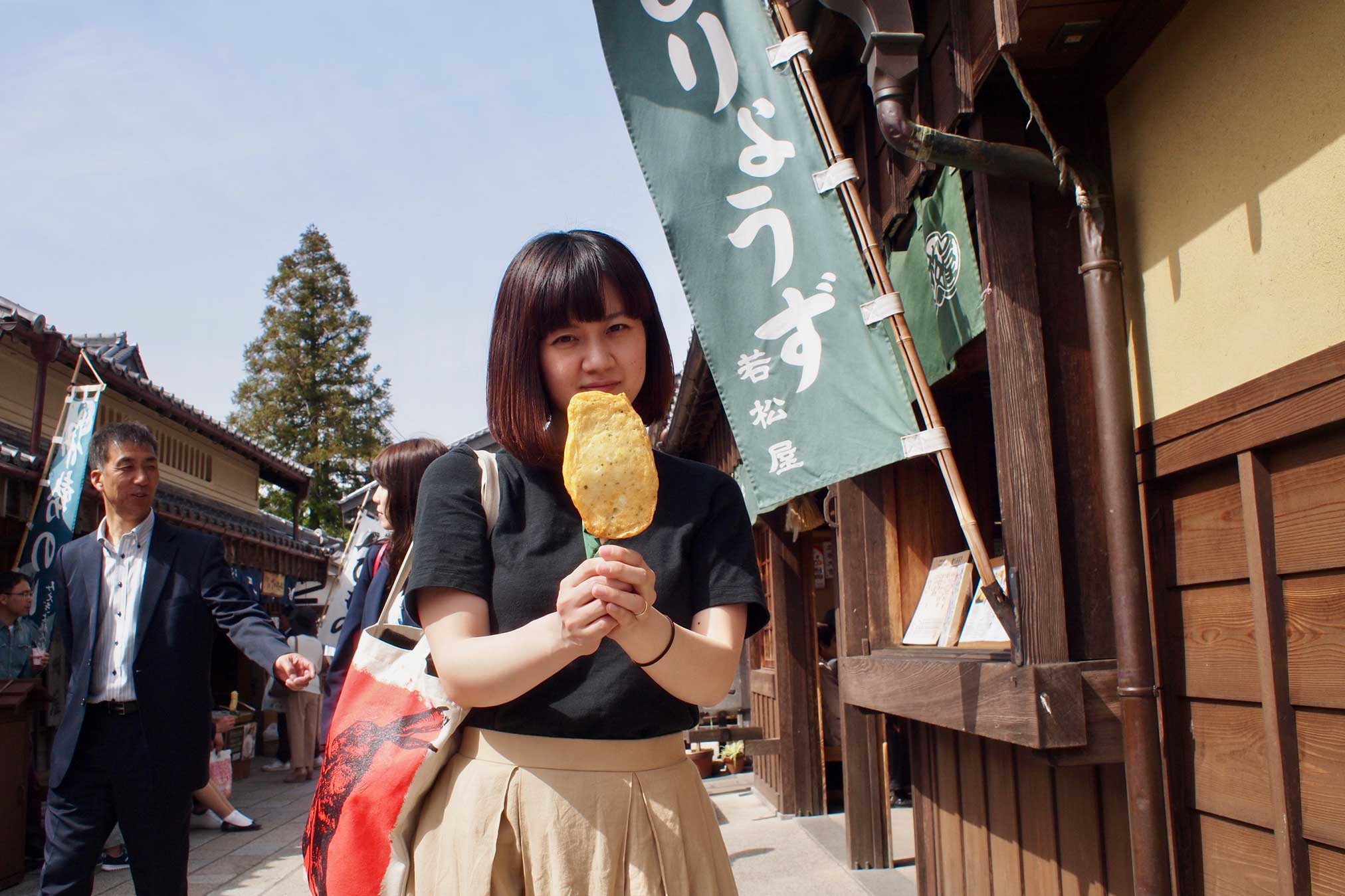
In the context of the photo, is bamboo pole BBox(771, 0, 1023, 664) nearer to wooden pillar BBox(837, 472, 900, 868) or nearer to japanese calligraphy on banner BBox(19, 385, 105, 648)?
wooden pillar BBox(837, 472, 900, 868)

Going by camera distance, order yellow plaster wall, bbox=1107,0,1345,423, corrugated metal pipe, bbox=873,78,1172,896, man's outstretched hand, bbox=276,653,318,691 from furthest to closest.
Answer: man's outstretched hand, bbox=276,653,318,691
corrugated metal pipe, bbox=873,78,1172,896
yellow plaster wall, bbox=1107,0,1345,423

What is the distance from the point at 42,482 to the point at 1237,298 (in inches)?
401

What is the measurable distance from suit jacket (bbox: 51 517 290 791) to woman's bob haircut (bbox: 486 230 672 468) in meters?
2.65

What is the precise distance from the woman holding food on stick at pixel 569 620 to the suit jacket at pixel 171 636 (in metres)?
2.63

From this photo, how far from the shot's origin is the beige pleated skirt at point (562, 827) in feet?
5.49

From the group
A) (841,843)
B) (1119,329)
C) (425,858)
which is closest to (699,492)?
(425,858)

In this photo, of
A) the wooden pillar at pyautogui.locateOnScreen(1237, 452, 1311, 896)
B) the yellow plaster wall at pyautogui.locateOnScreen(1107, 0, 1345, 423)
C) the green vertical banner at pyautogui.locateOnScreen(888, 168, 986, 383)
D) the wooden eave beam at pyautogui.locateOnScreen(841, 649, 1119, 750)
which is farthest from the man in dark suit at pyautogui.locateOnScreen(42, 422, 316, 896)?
the yellow plaster wall at pyautogui.locateOnScreen(1107, 0, 1345, 423)

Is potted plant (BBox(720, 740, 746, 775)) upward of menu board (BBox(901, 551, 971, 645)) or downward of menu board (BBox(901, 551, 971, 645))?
downward

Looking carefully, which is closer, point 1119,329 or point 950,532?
point 1119,329

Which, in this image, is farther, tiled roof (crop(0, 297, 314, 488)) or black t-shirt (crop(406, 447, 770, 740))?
tiled roof (crop(0, 297, 314, 488))

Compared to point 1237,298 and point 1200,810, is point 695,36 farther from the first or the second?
point 1200,810

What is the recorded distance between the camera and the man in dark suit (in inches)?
159

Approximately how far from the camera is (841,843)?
7.77 meters

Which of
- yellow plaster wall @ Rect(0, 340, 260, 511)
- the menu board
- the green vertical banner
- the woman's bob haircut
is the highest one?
yellow plaster wall @ Rect(0, 340, 260, 511)
